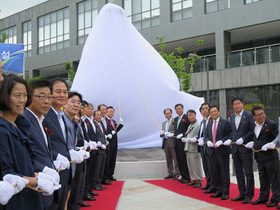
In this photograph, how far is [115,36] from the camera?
36.1 ft

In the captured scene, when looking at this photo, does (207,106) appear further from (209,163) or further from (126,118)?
(126,118)

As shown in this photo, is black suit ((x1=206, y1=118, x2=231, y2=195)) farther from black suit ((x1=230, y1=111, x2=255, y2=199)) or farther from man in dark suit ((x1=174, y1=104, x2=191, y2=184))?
man in dark suit ((x1=174, y1=104, x2=191, y2=184))

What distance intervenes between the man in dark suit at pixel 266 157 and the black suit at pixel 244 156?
0.65 ft

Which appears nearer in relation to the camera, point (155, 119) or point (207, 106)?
point (207, 106)

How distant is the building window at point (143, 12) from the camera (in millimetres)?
23656

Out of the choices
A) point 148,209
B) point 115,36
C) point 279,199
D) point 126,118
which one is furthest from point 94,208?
point 115,36

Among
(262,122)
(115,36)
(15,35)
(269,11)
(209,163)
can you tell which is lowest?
(209,163)

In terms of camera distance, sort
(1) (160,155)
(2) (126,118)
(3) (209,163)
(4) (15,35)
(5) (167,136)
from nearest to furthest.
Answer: (3) (209,163) < (5) (167,136) < (1) (160,155) < (2) (126,118) < (4) (15,35)

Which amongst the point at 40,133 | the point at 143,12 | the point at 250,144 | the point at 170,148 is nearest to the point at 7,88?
the point at 40,133

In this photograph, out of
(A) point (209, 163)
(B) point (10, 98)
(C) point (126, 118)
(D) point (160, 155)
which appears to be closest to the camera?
(B) point (10, 98)

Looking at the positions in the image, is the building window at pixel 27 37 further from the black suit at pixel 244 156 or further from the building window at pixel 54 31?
the black suit at pixel 244 156

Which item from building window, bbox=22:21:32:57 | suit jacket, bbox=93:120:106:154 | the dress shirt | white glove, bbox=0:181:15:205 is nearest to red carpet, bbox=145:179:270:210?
the dress shirt

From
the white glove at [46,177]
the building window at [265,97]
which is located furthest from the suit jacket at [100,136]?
the building window at [265,97]

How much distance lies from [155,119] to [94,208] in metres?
5.46
